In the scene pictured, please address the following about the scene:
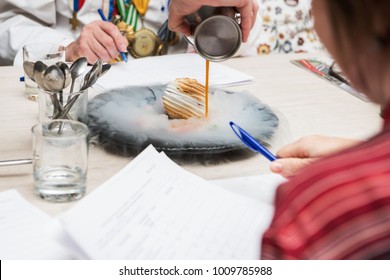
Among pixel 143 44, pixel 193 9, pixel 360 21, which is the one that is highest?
pixel 360 21

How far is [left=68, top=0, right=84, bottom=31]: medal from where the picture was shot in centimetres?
189

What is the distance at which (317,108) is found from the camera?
1.33 m

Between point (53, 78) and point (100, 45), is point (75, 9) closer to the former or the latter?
point (100, 45)

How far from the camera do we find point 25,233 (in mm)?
786

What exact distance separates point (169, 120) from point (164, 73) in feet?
1.25

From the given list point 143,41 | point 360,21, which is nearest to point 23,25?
point 143,41

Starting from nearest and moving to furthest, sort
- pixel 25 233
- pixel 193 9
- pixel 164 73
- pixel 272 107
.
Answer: pixel 25 233, pixel 193 9, pixel 272 107, pixel 164 73

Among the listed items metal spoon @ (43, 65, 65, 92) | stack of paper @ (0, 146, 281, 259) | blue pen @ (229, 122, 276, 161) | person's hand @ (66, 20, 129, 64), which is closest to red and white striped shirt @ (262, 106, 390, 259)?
stack of paper @ (0, 146, 281, 259)

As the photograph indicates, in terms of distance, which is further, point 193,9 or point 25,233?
point 193,9

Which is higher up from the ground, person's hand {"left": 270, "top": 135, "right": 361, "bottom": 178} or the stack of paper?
person's hand {"left": 270, "top": 135, "right": 361, "bottom": 178}

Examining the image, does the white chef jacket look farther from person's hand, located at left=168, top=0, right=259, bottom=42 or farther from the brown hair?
the brown hair

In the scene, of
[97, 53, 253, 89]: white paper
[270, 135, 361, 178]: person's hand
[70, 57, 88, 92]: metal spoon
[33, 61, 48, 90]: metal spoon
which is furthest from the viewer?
[97, 53, 253, 89]: white paper

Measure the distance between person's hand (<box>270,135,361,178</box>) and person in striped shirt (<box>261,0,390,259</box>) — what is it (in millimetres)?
331

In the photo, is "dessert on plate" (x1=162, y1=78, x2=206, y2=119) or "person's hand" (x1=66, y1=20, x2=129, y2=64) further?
"person's hand" (x1=66, y1=20, x2=129, y2=64)
